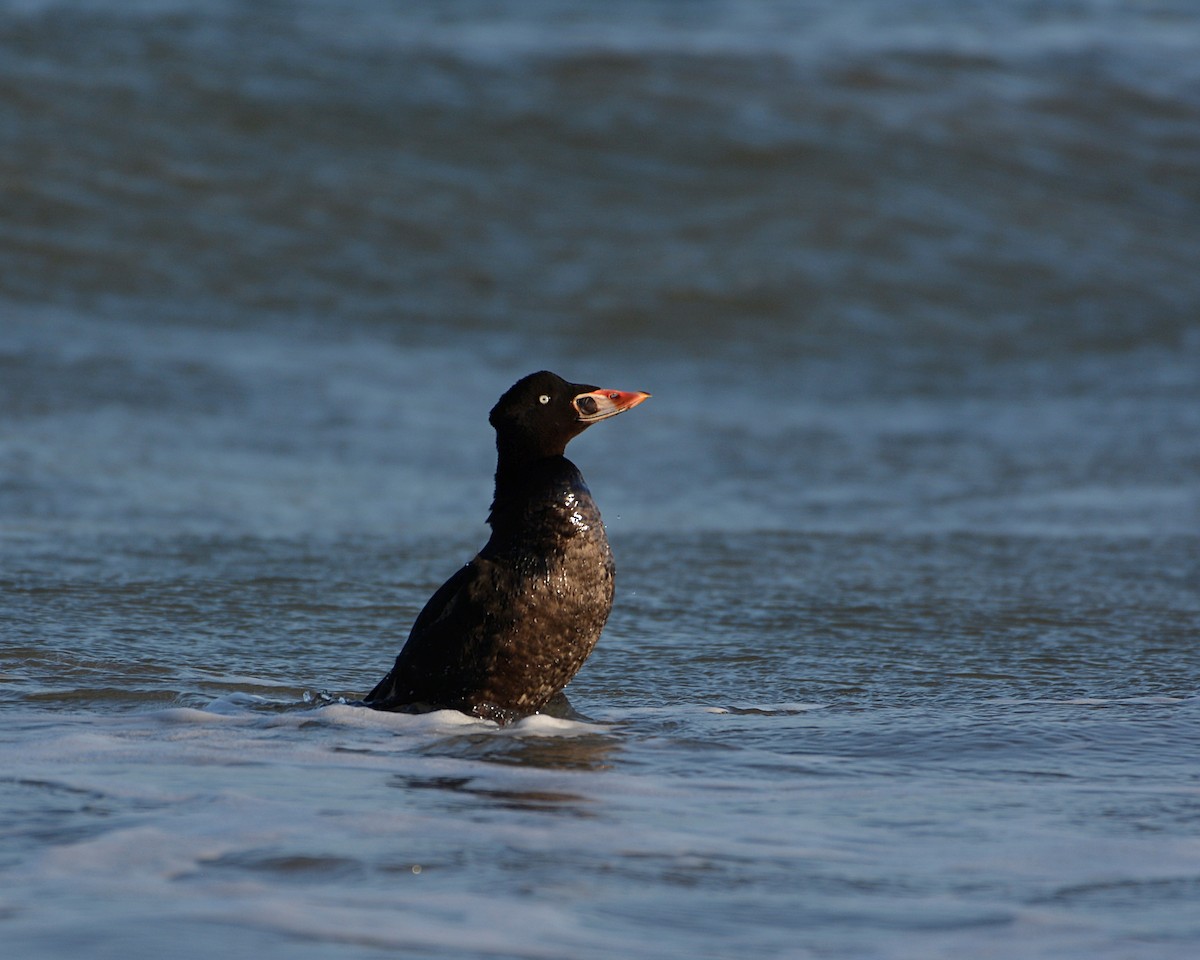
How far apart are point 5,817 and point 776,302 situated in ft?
32.8

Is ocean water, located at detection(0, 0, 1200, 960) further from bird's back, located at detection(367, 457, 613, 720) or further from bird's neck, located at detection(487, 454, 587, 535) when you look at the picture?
bird's neck, located at detection(487, 454, 587, 535)

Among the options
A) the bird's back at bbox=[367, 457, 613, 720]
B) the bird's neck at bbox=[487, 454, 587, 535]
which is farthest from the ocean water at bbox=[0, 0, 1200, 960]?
the bird's neck at bbox=[487, 454, 587, 535]

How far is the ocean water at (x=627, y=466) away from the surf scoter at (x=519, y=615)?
5.7 inches

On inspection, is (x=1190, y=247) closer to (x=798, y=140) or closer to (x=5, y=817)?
(x=798, y=140)

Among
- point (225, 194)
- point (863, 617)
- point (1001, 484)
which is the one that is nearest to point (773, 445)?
point (1001, 484)

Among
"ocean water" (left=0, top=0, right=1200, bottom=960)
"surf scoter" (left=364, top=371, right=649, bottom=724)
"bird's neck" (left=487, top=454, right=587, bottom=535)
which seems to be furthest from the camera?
"bird's neck" (left=487, top=454, right=587, bottom=535)

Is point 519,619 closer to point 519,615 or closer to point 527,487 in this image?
point 519,615

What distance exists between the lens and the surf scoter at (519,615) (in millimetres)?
4668

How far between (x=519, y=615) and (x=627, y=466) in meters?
4.63

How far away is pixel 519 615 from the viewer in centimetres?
467

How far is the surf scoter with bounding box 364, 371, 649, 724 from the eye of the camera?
467 centimetres

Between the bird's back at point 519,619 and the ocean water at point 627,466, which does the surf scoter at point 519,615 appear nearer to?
the bird's back at point 519,619

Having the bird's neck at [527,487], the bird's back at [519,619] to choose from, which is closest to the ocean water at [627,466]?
the bird's back at [519,619]

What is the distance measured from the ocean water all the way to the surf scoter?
15 cm
